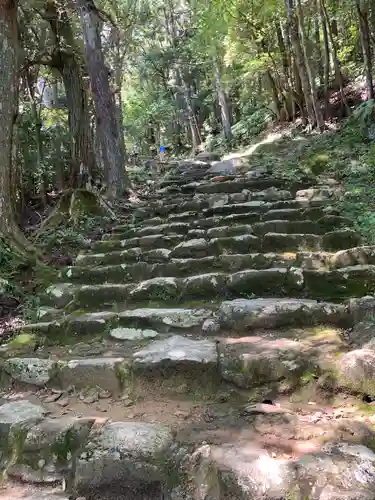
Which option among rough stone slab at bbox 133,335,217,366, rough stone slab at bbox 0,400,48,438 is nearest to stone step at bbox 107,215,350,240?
rough stone slab at bbox 133,335,217,366

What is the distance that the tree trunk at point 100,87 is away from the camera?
8.20m

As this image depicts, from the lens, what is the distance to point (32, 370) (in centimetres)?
327

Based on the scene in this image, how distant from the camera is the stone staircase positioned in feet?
7.13

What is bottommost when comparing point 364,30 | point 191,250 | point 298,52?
point 191,250

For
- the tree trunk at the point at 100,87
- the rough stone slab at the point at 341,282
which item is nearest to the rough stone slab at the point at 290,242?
the rough stone slab at the point at 341,282

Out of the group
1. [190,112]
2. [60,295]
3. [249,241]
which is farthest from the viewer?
[190,112]

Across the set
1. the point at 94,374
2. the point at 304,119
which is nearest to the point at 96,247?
the point at 94,374

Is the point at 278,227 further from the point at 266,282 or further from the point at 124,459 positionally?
the point at 124,459

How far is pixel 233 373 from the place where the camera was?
2.90 m

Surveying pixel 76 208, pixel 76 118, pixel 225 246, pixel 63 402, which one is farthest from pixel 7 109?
pixel 76 118

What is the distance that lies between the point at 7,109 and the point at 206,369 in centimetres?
370

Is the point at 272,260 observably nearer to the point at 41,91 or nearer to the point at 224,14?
the point at 41,91

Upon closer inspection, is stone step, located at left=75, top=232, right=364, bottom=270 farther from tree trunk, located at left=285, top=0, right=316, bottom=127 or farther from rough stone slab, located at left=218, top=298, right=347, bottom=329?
tree trunk, located at left=285, top=0, right=316, bottom=127

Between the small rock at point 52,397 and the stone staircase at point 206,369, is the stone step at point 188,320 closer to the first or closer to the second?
the stone staircase at point 206,369
